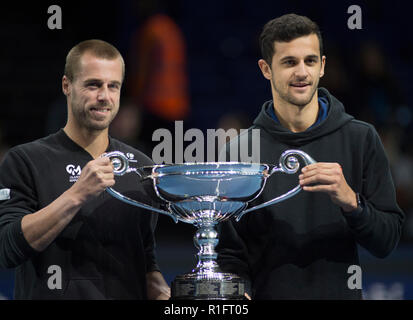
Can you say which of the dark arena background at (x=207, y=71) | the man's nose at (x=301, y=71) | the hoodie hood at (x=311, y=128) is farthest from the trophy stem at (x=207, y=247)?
the dark arena background at (x=207, y=71)

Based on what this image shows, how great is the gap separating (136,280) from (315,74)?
92 centimetres

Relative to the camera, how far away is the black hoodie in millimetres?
2559

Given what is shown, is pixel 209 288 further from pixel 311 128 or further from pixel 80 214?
pixel 311 128

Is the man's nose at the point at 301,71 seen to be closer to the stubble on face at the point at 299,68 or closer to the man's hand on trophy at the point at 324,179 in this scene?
the stubble on face at the point at 299,68

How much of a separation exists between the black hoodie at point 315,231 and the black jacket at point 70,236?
0.32 meters

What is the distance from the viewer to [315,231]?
8.45 ft

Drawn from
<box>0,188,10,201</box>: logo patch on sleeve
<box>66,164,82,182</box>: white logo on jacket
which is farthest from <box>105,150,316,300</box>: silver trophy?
<box>0,188,10,201</box>: logo patch on sleeve

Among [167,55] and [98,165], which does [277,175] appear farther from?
[167,55]

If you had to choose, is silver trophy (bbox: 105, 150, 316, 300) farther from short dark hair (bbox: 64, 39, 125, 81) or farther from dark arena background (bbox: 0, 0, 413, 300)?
dark arena background (bbox: 0, 0, 413, 300)

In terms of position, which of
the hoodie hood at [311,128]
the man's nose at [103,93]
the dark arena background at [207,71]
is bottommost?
the hoodie hood at [311,128]

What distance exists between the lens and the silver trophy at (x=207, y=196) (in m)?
2.32

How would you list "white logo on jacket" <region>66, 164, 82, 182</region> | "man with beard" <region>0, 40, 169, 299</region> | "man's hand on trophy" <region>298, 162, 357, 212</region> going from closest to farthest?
1. "man's hand on trophy" <region>298, 162, 357, 212</region>
2. "man with beard" <region>0, 40, 169, 299</region>
3. "white logo on jacket" <region>66, 164, 82, 182</region>

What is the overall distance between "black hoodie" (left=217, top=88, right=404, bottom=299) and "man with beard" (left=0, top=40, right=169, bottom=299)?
0.32 meters
